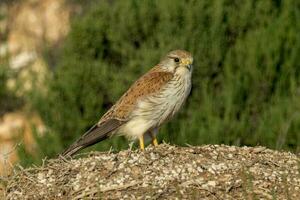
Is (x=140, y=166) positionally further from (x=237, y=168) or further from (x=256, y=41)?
(x=256, y=41)

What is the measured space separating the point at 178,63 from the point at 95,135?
1005 mm

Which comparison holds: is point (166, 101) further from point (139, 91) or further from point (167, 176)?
point (167, 176)

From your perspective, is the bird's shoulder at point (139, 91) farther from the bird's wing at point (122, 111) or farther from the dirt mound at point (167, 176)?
the dirt mound at point (167, 176)

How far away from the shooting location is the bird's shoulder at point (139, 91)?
9484 mm

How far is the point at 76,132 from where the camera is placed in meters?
12.8

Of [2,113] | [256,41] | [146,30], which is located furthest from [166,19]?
[2,113]

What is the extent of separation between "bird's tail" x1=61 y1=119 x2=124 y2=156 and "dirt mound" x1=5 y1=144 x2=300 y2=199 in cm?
131

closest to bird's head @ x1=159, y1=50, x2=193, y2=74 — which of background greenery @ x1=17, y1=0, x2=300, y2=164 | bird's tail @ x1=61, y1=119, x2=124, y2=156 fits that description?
bird's tail @ x1=61, y1=119, x2=124, y2=156

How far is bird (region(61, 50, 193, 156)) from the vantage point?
30.6 ft

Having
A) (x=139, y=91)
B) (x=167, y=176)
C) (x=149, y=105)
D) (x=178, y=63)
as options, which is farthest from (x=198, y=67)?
(x=167, y=176)

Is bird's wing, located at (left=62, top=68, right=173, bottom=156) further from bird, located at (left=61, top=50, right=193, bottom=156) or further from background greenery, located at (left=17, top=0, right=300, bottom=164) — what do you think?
background greenery, located at (left=17, top=0, right=300, bottom=164)

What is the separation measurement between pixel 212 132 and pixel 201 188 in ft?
16.0

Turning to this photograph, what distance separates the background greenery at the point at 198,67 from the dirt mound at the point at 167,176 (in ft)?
13.6

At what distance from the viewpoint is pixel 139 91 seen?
962cm
